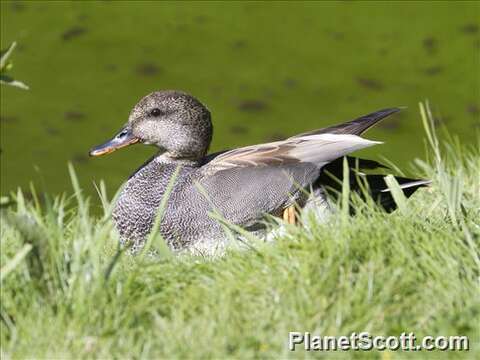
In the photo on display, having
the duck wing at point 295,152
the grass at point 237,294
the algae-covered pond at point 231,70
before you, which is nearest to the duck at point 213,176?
the duck wing at point 295,152

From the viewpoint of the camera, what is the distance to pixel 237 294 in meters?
2.52

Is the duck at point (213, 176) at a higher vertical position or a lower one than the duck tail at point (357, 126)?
lower

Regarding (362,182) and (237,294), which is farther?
(362,182)

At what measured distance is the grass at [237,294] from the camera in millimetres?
2371

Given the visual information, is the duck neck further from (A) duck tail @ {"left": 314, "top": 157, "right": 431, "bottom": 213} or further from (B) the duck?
(A) duck tail @ {"left": 314, "top": 157, "right": 431, "bottom": 213}

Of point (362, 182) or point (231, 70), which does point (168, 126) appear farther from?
point (231, 70)

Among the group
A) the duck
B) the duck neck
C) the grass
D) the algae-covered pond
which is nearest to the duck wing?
the duck

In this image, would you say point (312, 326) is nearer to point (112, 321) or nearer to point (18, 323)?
point (112, 321)

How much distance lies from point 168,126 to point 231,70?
230 cm

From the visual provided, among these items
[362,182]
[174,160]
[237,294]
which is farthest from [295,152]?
[237,294]

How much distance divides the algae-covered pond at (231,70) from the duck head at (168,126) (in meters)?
1.31

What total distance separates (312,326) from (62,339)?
580mm

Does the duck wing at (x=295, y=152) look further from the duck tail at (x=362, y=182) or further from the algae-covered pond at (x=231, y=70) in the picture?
the algae-covered pond at (x=231, y=70)

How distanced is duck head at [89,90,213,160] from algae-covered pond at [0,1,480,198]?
1313 millimetres
